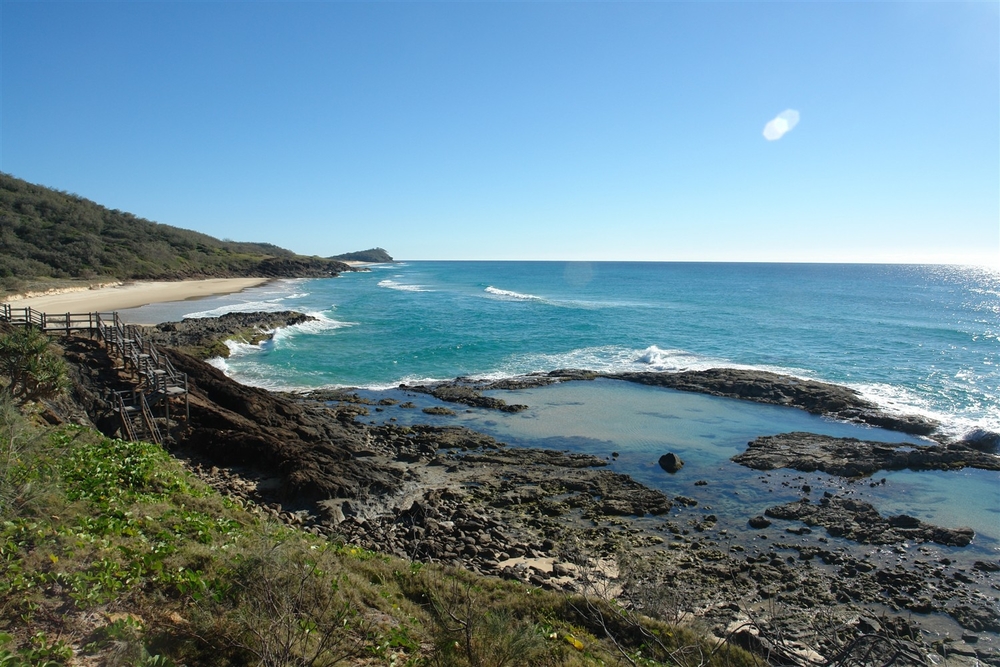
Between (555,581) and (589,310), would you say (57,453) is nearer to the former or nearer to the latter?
(555,581)

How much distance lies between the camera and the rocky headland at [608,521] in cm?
1126

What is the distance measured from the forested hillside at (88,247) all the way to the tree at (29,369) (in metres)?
44.7

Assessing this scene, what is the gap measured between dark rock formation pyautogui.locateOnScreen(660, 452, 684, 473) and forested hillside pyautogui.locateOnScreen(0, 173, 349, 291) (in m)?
→ 55.9

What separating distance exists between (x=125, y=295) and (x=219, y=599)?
61725 millimetres

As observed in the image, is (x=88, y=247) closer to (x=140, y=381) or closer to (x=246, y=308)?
(x=246, y=308)

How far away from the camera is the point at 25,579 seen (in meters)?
6.18

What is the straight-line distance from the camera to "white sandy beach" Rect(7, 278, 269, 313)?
44241 millimetres

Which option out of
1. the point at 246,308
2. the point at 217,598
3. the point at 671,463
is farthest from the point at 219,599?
the point at 246,308

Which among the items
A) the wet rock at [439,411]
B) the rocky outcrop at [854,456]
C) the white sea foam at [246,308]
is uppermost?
the white sea foam at [246,308]

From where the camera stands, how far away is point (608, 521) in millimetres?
15203

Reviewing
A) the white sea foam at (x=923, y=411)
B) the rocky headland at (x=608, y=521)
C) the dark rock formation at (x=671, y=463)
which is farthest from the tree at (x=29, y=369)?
the white sea foam at (x=923, y=411)

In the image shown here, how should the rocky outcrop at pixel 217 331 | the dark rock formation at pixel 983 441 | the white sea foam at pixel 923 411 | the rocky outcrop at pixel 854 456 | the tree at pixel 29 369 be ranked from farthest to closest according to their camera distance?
the rocky outcrop at pixel 217 331 → the white sea foam at pixel 923 411 → the dark rock formation at pixel 983 441 → the rocky outcrop at pixel 854 456 → the tree at pixel 29 369

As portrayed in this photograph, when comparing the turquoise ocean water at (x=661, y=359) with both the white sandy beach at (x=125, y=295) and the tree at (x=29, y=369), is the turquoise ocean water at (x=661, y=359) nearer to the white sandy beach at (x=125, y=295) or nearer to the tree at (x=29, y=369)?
the white sandy beach at (x=125, y=295)

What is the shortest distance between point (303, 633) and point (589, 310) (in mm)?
60533
